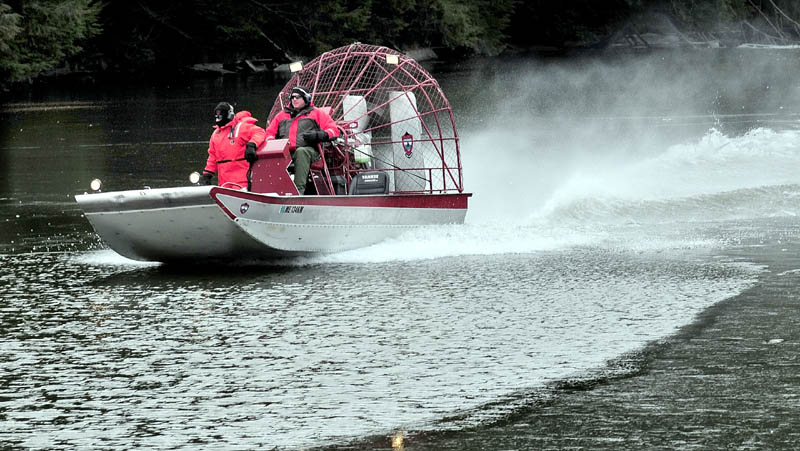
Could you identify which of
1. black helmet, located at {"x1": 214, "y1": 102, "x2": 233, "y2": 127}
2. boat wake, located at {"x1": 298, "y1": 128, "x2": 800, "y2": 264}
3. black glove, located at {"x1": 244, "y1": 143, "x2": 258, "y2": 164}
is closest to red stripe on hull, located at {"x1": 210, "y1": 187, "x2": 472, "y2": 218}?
boat wake, located at {"x1": 298, "y1": 128, "x2": 800, "y2": 264}

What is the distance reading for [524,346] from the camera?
32.2ft

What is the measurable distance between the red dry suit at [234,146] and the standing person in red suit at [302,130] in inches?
12.1

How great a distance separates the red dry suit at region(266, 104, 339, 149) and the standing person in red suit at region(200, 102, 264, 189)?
Answer: 310mm

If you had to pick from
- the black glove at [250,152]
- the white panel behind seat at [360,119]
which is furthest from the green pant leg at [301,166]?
the white panel behind seat at [360,119]

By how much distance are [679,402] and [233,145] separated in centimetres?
680

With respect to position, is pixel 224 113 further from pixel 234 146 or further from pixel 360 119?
pixel 360 119

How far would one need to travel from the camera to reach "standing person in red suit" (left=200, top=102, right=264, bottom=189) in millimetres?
13523

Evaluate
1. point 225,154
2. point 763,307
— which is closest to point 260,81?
point 225,154

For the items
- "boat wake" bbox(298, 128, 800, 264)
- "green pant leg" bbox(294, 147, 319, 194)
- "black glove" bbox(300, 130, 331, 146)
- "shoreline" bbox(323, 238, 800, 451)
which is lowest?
"shoreline" bbox(323, 238, 800, 451)

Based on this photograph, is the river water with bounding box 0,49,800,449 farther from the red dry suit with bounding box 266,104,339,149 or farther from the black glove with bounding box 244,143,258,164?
the red dry suit with bounding box 266,104,339,149

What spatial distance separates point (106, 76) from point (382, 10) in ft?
59.9

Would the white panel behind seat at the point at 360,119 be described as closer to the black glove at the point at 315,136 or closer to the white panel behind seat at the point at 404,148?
the white panel behind seat at the point at 404,148

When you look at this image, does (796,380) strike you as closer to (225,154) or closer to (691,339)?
(691,339)

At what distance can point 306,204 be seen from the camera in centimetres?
1336
